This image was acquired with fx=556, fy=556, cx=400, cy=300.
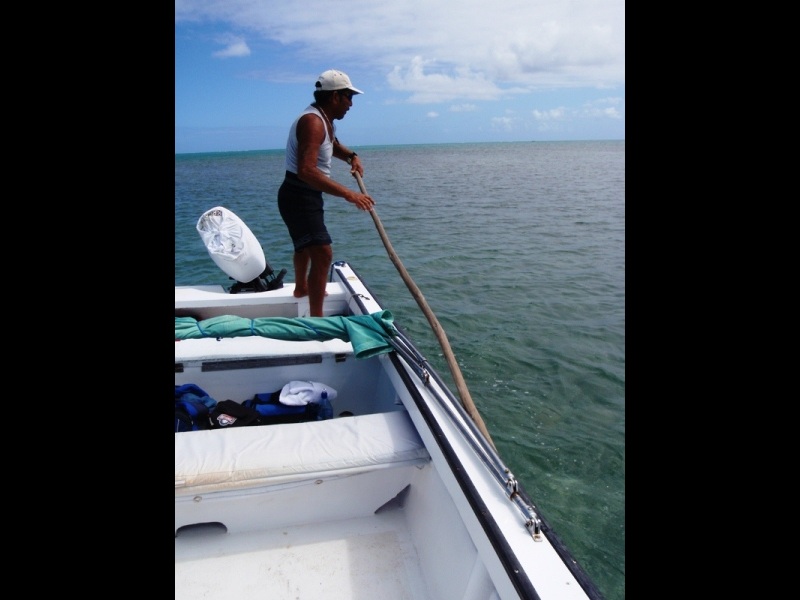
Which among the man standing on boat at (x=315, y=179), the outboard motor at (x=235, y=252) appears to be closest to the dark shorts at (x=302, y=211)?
the man standing on boat at (x=315, y=179)

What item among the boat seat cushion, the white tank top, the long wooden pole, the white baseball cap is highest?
the white baseball cap

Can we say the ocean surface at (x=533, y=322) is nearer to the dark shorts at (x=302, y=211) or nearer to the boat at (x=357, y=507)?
the boat at (x=357, y=507)

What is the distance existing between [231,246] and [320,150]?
161 cm

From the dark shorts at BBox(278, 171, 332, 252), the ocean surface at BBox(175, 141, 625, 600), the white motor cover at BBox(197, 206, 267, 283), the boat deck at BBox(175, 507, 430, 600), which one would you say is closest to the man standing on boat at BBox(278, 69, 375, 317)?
the dark shorts at BBox(278, 171, 332, 252)

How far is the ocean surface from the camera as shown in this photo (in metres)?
3.85

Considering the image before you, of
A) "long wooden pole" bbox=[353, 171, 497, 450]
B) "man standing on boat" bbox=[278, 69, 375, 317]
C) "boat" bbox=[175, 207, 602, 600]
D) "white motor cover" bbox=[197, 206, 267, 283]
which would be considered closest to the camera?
"boat" bbox=[175, 207, 602, 600]

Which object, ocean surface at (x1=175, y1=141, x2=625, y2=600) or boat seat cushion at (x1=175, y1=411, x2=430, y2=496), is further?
ocean surface at (x1=175, y1=141, x2=625, y2=600)

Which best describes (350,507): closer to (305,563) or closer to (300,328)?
(305,563)

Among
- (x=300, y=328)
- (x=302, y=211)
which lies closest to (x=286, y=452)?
(x=300, y=328)

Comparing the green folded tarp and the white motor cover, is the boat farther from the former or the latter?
the white motor cover
